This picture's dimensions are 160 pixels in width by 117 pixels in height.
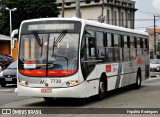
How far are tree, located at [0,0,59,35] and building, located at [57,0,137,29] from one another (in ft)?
82.4

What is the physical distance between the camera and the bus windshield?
45.8 feet

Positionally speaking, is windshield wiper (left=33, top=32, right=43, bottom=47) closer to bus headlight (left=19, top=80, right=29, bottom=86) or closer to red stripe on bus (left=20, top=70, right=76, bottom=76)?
red stripe on bus (left=20, top=70, right=76, bottom=76)

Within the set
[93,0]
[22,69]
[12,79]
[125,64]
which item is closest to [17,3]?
[93,0]

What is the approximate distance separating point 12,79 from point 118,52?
24.8ft

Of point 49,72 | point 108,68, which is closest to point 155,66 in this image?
point 108,68

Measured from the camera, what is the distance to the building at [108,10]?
95.2 m

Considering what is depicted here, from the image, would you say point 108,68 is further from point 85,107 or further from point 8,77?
point 8,77

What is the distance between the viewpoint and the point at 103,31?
16.7m

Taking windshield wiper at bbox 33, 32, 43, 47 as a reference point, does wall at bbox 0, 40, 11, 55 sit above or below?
below

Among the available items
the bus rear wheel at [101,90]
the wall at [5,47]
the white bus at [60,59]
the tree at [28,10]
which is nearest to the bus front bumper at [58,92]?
the white bus at [60,59]

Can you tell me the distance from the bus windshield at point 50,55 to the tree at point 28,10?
5469 cm

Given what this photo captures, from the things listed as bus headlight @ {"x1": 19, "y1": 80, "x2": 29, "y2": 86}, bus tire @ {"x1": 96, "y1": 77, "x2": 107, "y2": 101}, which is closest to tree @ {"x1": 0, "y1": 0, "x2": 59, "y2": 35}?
bus tire @ {"x1": 96, "y1": 77, "x2": 107, "y2": 101}

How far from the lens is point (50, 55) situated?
14148mm

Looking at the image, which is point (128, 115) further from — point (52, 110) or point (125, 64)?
point (125, 64)
